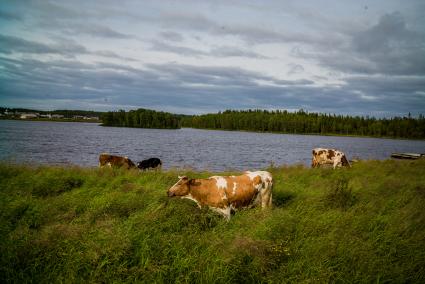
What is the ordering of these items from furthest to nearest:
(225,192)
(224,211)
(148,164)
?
1. (148,164)
2. (225,192)
3. (224,211)

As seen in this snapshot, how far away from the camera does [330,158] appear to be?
25625 millimetres

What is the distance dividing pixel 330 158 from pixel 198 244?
21829mm

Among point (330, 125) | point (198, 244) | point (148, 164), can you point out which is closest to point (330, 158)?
point (148, 164)

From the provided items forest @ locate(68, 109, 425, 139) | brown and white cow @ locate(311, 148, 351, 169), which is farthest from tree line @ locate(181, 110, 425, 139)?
brown and white cow @ locate(311, 148, 351, 169)

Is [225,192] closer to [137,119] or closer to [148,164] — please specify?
[148,164]

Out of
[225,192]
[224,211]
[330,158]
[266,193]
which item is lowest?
[224,211]

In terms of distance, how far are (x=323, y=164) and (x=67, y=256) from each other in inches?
961

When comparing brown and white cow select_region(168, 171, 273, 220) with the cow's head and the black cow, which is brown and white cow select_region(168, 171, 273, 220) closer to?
the cow's head

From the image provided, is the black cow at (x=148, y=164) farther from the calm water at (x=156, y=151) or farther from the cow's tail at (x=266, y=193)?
the cow's tail at (x=266, y=193)

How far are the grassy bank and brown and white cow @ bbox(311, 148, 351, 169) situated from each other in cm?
1590

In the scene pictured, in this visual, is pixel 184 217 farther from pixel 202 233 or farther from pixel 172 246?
pixel 172 246

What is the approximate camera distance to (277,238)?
6406 mm

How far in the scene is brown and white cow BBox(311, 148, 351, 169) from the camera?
24.8 metres

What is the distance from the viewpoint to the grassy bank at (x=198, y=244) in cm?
514
